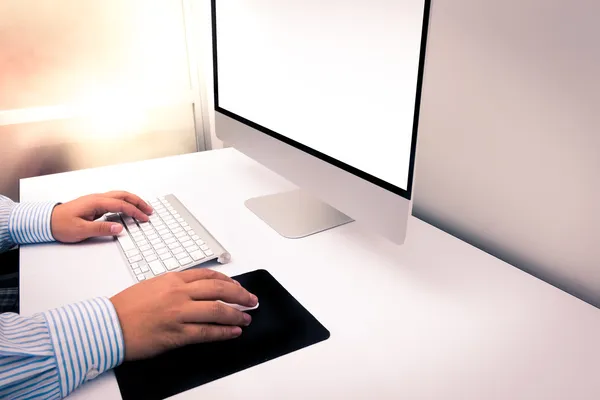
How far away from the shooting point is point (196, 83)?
1.46 meters

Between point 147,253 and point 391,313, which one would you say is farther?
point 147,253

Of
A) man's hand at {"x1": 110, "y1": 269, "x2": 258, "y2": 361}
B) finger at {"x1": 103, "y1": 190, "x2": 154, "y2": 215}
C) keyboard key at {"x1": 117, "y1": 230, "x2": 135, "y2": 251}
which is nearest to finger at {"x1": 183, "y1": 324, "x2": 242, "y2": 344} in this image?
man's hand at {"x1": 110, "y1": 269, "x2": 258, "y2": 361}

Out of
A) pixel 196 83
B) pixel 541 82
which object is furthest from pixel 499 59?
pixel 196 83

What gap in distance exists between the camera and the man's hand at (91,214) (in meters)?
0.74

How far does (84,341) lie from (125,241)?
26 cm

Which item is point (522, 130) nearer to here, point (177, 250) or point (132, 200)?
point (177, 250)

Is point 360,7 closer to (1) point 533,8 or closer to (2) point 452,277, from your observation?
(1) point 533,8

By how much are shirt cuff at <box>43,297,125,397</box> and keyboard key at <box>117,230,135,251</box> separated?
0.19 meters

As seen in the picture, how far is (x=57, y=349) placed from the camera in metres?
0.48

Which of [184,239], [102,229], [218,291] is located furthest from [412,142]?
[102,229]

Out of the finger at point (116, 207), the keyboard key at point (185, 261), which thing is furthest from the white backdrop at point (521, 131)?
the finger at point (116, 207)

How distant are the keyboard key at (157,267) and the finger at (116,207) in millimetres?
152

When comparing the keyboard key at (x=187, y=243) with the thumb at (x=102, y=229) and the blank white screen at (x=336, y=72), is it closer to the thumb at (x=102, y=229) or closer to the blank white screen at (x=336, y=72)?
the thumb at (x=102, y=229)

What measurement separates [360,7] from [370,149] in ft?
0.62
